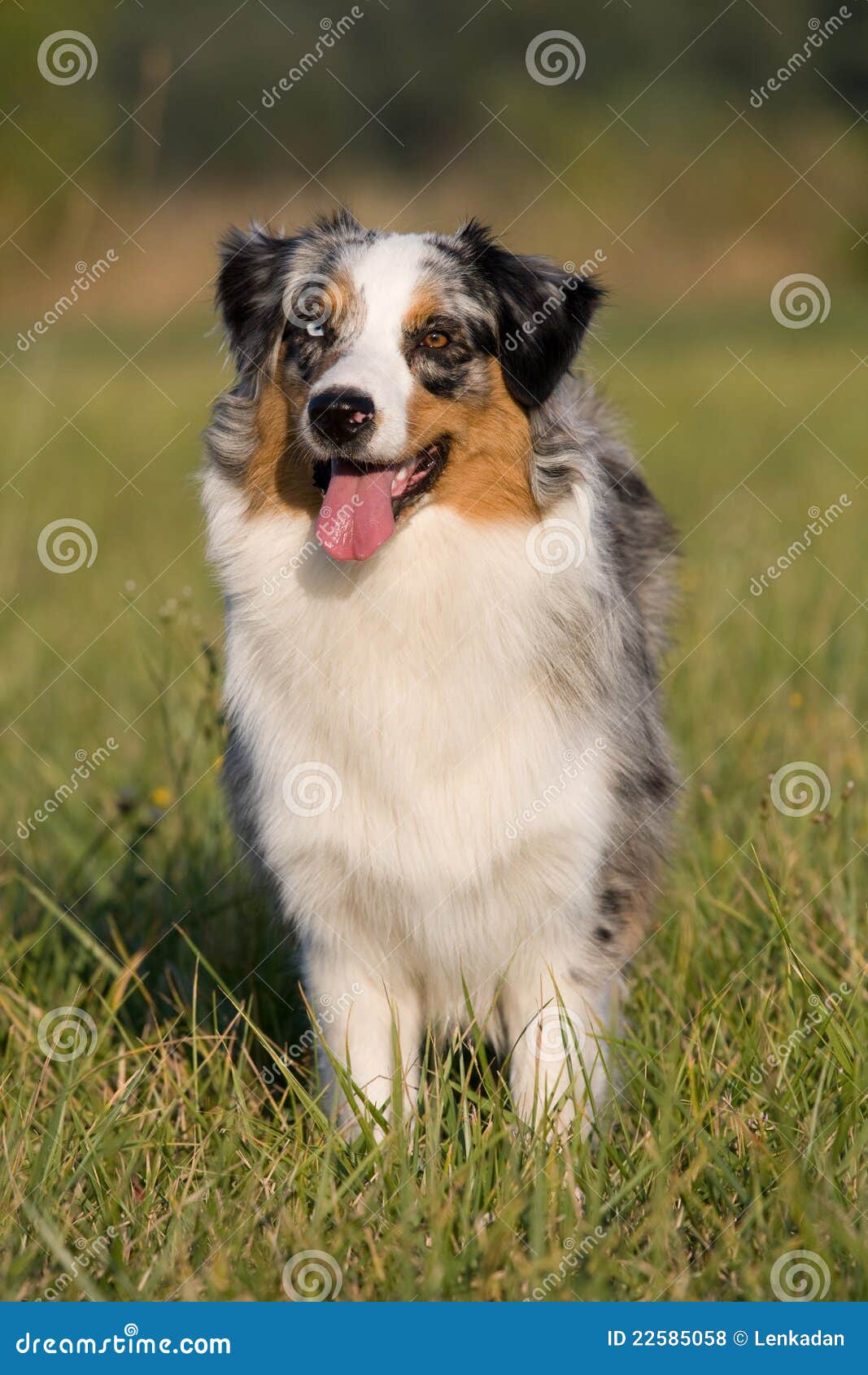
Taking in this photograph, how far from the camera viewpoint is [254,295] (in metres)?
3.45

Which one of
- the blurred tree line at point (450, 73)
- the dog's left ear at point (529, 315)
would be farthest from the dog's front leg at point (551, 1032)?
the blurred tree line at point (450, 73)

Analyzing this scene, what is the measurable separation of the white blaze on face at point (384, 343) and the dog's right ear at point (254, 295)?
283mm

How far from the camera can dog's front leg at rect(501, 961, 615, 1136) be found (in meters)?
3.17

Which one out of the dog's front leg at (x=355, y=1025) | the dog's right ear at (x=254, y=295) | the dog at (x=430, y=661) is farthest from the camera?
the dog's right ear at (x=254, y=295)

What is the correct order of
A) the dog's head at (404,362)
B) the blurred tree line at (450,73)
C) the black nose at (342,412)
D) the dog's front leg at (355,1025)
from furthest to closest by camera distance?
the blurred tree line at (450,73) → the dog's front leg at (355,1025) → the dog's head at (404,362) → the black nose at (342,412)

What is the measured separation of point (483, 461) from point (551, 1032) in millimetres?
1328

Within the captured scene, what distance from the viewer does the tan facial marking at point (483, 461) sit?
314 centimetres

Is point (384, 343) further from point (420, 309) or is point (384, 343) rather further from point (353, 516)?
point (353, 516)

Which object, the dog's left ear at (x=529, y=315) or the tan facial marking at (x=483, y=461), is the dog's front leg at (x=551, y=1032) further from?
the dog's left ear at (x=529, y=315)

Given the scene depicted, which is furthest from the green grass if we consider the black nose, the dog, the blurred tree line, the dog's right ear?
the blurred tree line

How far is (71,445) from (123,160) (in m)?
8.68

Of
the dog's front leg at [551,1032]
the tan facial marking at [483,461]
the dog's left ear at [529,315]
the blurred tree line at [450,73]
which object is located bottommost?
the dog's front leg at [551,1032]

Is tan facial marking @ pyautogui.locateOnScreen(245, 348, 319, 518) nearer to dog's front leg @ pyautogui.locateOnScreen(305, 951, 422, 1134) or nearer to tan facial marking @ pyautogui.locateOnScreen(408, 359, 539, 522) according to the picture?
tan facial marking @ pyautogui.locateOnScreen(408, 359, 539, 522)

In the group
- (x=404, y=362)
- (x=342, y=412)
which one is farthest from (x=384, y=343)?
(x=342, y=412)
